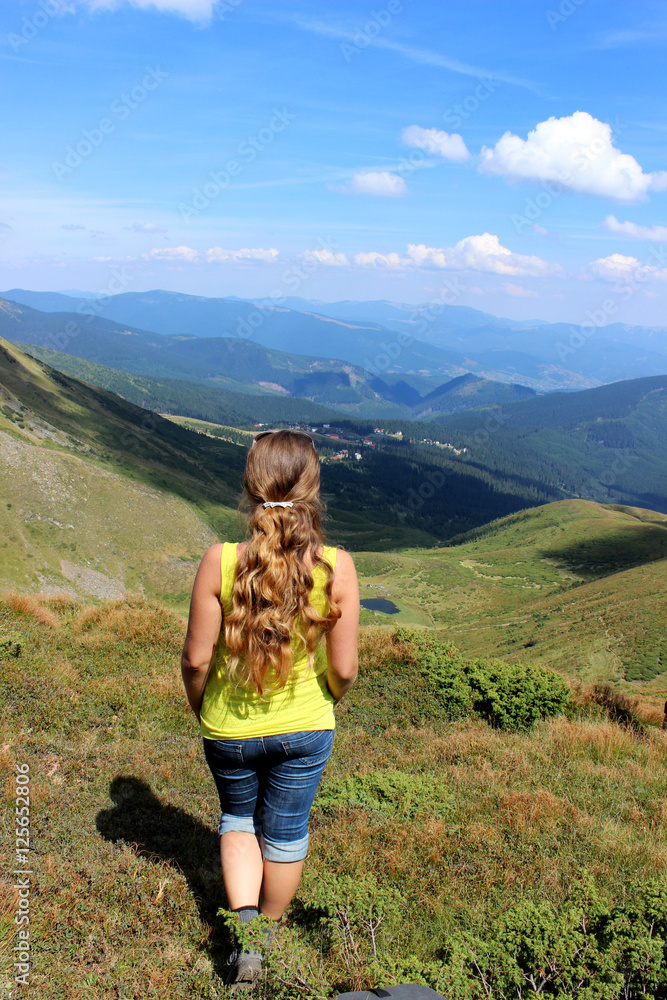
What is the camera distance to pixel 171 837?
5.22 m

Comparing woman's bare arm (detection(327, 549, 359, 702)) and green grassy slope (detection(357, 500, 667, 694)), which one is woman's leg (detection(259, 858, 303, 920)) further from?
green grassy slope (detection(357, 500, 667, 694))

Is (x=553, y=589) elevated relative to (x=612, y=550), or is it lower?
lower

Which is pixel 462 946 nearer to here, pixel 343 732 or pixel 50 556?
pixel 343 732

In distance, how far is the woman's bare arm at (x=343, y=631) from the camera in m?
3.48

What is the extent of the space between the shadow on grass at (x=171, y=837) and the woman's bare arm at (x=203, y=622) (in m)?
2.13

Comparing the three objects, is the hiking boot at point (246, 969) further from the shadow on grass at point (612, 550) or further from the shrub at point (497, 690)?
the shadow on grass at point (612, 550)

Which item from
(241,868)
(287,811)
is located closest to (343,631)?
(287,811)

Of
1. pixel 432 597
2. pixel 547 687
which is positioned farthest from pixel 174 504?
pixel 547 687

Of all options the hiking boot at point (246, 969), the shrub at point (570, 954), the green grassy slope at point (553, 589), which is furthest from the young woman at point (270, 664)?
→ the green grassy slope at point (553, 589)

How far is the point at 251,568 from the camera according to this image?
3.29 meters

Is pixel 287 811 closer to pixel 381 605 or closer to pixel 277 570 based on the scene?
pixel 277 570

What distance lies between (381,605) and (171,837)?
251ft

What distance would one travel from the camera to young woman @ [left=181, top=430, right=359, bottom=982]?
3.33 metres

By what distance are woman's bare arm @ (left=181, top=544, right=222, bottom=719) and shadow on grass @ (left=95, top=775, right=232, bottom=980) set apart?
2.13 m
